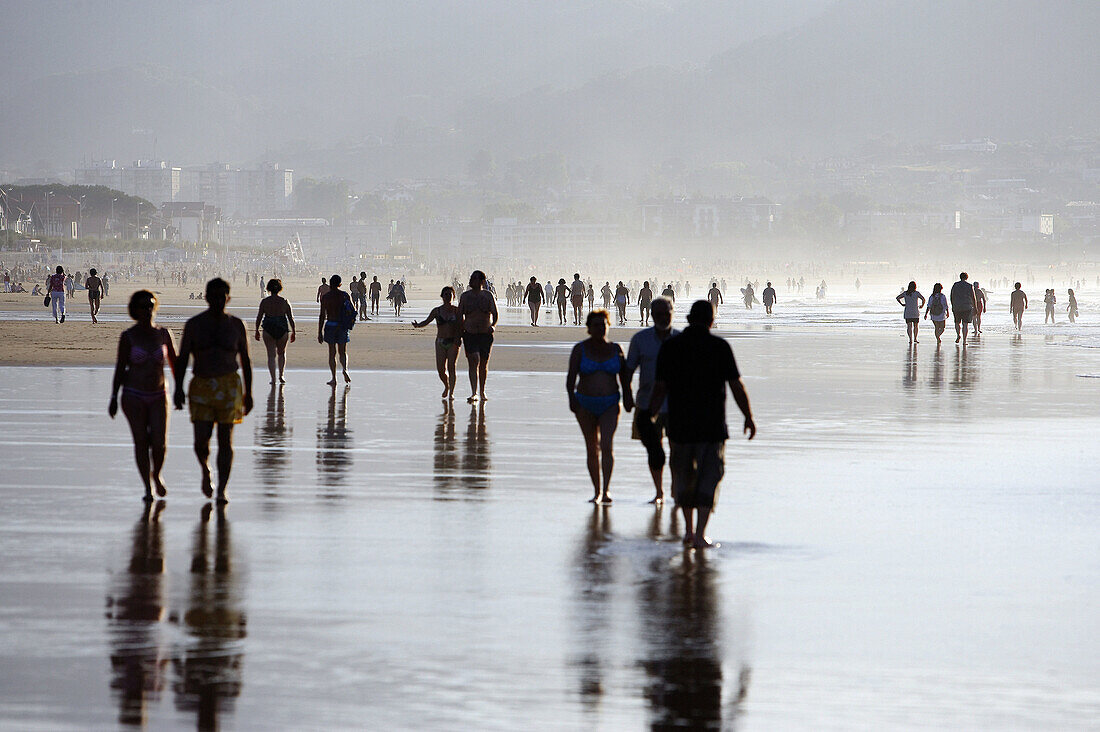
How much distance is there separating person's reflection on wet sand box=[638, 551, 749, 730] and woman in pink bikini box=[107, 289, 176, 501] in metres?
3.60

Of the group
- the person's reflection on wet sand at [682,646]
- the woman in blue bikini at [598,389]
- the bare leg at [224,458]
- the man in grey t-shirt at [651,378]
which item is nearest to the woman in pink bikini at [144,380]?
the bare leg at [224,458]

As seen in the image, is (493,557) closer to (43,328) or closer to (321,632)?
(321,632)

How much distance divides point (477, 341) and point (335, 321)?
141 inches

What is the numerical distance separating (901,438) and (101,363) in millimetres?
14933

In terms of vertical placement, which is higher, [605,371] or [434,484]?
[605,371]

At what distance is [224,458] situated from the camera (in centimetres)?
935

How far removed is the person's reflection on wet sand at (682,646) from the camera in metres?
4.96

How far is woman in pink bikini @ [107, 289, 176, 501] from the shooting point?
9.21 m

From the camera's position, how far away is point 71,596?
6.50m

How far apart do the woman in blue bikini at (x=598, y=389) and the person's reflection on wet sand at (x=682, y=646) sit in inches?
75.2

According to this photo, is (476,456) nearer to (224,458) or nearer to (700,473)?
(224,458)

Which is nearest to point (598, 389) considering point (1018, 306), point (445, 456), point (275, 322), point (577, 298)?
point (445, 456)

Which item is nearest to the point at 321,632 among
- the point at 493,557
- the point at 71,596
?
the point at 71,596

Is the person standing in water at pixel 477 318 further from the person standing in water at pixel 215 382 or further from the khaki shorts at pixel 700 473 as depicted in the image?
the khaki shorts at pixel 700 473
